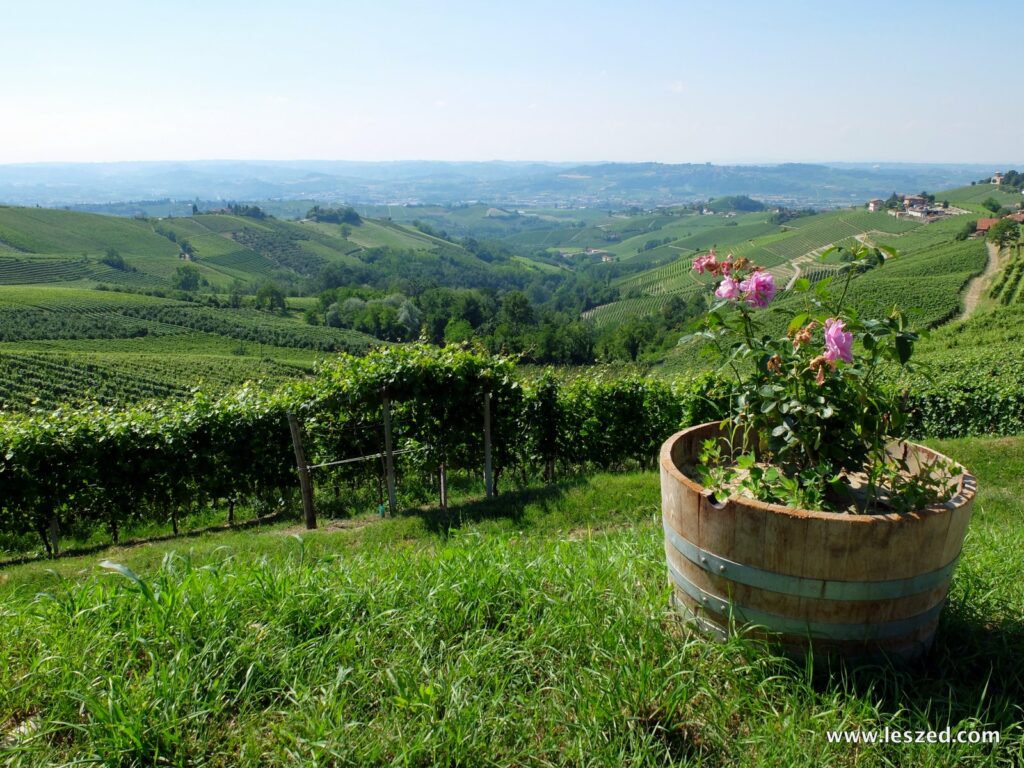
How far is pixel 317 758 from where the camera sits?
2.04 meters

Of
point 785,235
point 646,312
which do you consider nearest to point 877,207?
point 785,235

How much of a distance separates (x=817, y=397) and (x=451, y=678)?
189 cm

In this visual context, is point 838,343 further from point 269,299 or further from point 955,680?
point 269,299

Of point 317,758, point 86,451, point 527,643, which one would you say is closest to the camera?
point 317,758

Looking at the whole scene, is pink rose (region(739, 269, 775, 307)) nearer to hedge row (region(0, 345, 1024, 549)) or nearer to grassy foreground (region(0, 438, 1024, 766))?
grassy foreground (region(0, 438, 1024, 766))

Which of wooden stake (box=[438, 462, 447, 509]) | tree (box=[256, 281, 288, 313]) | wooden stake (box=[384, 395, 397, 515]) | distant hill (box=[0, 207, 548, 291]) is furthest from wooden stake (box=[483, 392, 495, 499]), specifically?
distant hill (box=[0, 207, 548, 291])

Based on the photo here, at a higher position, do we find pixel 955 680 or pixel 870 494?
pixel 870 494

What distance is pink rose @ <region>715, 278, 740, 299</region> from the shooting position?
2.70 meters

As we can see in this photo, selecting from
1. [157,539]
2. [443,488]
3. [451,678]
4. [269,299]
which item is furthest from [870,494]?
[269,299]

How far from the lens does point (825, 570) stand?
2.27m

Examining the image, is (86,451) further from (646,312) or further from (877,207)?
(877,207)

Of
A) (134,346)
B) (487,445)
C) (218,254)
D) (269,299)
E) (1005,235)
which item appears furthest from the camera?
(218,254)

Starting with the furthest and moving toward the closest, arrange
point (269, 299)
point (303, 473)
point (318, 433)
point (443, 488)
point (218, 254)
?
point (218, 254), point (269, 299), point (318, 433), point (443, 488), point (303, 473)

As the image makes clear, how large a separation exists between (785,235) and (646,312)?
173 feet
